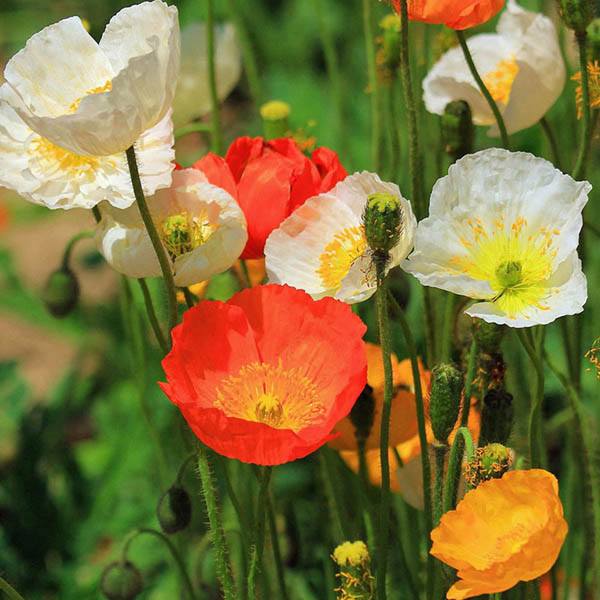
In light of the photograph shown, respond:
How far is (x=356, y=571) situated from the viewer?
83cm

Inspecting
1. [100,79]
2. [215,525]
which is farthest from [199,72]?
[215,525]

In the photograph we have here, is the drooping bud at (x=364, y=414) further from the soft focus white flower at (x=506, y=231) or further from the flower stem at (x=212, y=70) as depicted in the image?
the flower stem at (x=212, y=70)

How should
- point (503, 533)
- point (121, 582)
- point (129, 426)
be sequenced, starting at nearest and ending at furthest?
point (503, 533) < point (121, 582) < point (129, 426)

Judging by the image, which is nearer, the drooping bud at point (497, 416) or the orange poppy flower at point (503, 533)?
the orange poppy flower at point (503, 533)

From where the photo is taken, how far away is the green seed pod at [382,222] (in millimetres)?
775

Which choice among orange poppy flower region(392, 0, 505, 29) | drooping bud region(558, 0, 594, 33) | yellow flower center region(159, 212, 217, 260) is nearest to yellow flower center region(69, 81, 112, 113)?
yellow flower center region(159, 212, 217, 260)

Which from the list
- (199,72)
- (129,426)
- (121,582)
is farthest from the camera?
(129,426)

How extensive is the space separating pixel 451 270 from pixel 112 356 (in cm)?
130

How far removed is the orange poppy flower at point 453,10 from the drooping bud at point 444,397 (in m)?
0.25

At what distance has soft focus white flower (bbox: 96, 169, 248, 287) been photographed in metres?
0.87

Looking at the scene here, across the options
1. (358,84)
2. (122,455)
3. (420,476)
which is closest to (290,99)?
(358,84)

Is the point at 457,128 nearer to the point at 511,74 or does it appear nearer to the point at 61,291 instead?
the point at 511,74

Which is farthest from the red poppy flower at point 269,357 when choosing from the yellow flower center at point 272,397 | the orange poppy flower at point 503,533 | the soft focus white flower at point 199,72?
the soft focus white flower at point 199,72

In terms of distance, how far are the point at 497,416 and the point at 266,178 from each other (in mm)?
238
